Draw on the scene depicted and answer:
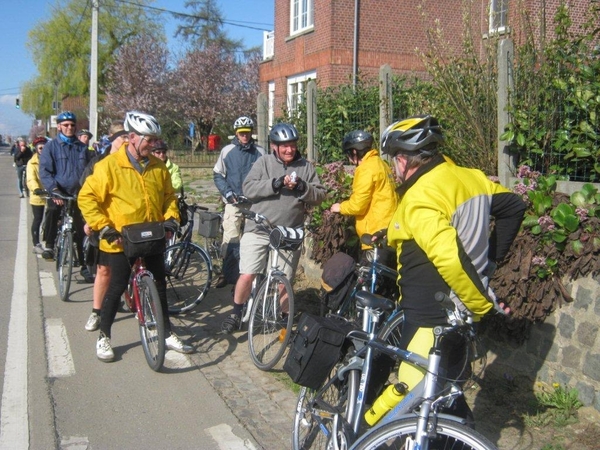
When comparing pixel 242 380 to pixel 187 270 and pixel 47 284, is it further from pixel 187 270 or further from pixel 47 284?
pixel 47 284

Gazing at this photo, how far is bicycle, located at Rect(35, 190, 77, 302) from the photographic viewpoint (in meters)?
7.97

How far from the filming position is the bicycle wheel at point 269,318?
566 centimetres

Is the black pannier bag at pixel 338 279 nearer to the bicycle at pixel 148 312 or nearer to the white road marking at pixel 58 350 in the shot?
the bicycle at pixel 148 312

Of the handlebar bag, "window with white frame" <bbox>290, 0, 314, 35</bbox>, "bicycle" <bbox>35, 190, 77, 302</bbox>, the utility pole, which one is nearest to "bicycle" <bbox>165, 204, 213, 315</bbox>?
"bicycle" <bbox>35, 190, 77, 302</bbox>

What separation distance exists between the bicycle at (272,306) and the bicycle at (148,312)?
0.77 m

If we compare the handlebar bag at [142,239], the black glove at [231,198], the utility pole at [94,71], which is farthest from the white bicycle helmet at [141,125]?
the utility pole at [94,71]

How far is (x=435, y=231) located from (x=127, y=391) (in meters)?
3.19

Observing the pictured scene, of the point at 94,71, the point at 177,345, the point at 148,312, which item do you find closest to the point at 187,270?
the point at 177,345

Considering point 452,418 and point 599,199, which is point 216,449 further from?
point 599,199

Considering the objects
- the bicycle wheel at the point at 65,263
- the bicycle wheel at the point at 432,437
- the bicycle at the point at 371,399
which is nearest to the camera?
the bicycle wheel at the point at 432,437

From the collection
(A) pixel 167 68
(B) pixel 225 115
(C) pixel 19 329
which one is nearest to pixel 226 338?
(C) pixel 19 329

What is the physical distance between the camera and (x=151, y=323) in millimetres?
5645

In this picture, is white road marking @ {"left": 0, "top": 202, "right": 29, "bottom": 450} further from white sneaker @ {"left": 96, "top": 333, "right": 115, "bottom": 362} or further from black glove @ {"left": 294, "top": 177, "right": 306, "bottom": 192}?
black glove @ {"left": 294, "top": 177, "right": 306, "bottom": 192}

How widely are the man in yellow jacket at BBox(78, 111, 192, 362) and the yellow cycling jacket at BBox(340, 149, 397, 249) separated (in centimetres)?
163
